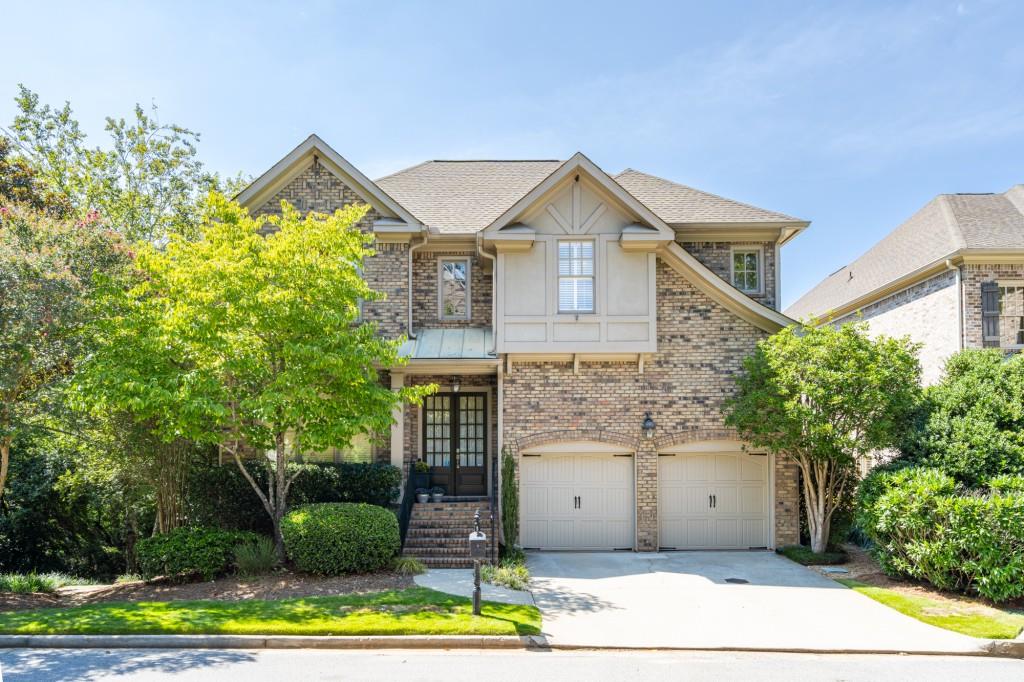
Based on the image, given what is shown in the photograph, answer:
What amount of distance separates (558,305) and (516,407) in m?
2.43

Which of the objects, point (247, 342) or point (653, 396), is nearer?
point (247, 342)

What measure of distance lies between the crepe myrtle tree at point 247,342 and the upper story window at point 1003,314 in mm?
14686

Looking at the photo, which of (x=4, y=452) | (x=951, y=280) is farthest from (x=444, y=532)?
(x=951, y=280)

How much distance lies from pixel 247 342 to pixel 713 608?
28.9ft

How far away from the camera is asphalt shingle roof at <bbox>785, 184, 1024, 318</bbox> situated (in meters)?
16.9

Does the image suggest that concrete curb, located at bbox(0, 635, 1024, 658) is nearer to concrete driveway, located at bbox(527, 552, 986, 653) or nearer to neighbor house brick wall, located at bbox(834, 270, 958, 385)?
concrete driveway, located at bbox(527, 552, 986, 653)

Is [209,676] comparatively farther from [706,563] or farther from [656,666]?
[706,563]

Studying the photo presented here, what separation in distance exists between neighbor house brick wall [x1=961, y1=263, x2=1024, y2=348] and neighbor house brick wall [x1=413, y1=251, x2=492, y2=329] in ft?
39.0

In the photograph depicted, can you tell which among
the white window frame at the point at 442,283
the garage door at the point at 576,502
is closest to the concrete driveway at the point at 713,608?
the garage door at the point at 576,502

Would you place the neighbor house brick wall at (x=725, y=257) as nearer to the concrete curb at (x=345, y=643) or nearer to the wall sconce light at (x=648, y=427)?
the wall sconce light at (x=648, y=427)

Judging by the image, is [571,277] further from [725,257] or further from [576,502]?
[576,502]

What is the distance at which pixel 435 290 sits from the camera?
52.5ft

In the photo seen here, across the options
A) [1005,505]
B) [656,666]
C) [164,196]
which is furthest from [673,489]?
[164,196]

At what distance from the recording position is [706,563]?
1323 cm
